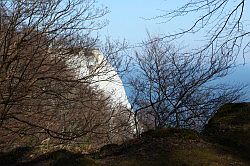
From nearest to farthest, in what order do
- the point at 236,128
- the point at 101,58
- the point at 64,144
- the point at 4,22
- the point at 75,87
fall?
1. the point at 236,128
2. the point at 4,22
3. the point at 75,87
4. the point at 64,144
5. the point at 101,58

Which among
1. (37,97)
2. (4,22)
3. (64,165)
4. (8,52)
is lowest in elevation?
(64,165)

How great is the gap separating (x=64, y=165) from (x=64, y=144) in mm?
5672

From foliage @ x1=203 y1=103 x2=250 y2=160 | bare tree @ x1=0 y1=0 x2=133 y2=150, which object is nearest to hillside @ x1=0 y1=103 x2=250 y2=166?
foliage @ x1=203 y1=103 x2=250 y2=160

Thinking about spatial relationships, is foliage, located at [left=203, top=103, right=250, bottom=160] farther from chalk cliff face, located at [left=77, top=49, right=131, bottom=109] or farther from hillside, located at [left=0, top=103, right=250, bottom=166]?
chalk cliff face, located at [left=77, top=49, right=131, bottom=109]

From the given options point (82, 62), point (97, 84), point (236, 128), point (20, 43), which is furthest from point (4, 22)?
point (236, 128)

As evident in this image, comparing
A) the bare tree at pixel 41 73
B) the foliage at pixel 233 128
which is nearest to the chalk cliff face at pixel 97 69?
the bare tree at pixel 41 73

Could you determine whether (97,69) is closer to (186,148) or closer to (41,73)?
(41,73)

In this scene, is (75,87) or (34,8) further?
(75,87)

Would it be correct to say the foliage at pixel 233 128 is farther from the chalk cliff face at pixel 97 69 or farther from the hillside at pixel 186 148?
the chalk cliff face at pixel 97 69

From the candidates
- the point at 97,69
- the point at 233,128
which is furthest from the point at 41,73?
the point at 233,128

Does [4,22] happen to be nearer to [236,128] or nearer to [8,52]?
[8,52]

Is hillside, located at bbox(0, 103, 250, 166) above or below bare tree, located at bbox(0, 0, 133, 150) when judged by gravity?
below

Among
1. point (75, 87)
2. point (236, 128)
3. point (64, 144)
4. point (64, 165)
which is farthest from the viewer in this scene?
point (64, 144)

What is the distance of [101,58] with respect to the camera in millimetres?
10016
